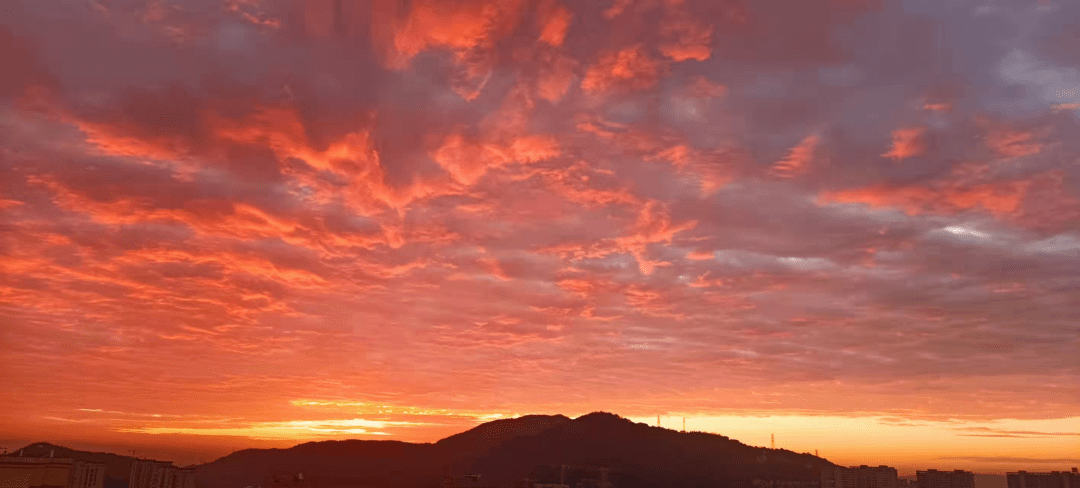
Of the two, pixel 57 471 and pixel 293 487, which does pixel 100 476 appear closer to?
pixel 293 487

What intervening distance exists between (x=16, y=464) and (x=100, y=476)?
99079 mm

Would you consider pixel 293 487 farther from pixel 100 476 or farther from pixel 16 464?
pixel 16 464

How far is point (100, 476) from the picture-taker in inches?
7092

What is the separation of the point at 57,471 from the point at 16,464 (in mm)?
5189

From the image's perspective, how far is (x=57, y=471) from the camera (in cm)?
9831

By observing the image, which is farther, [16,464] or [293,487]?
[293,487]

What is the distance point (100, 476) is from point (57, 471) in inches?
3793

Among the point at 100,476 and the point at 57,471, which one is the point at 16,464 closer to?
the point at 57,471

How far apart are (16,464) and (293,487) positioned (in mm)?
95265

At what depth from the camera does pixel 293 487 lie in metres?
184

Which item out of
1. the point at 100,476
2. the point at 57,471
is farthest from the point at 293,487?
the point at 57,471

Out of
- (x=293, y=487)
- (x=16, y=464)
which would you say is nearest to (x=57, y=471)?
(x=16, y=464)

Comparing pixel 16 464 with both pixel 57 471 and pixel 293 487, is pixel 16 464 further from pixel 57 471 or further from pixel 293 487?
pixel 293 487

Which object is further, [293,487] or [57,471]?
[293,487]
